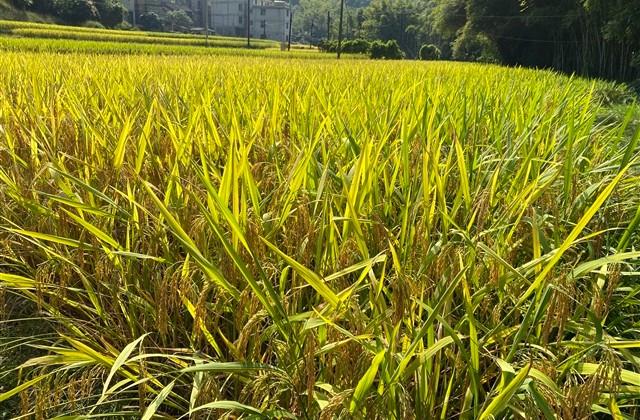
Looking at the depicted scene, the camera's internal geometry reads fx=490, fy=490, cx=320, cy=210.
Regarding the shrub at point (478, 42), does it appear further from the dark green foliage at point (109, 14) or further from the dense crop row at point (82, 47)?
the dark green foliage at point (109, 14)

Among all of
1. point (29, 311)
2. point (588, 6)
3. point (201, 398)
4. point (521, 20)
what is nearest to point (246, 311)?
point (201, 398)

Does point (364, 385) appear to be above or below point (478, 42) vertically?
below

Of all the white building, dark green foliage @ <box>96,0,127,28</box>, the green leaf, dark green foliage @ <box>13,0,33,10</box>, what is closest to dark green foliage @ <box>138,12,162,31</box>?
dark green foliage @ <box>96,0,127,28</box>

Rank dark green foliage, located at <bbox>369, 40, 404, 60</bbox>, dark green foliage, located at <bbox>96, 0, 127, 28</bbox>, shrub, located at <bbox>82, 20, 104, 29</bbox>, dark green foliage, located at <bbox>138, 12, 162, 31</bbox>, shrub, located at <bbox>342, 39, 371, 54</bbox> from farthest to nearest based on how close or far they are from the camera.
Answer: dark green foliage, located at <bbox>138, 12, 162, 31</bbox> < dark green foliage, located at <bbox>96, 0, 127, 28</bbox> < shrub, located at <bbox>82, 20, 104, 29</bbox> < shrub, located at <bbox>342, 39, 371, 54</bbox> < dark green foliage, located at <bbox>369, 40, 404, 60</bbox>

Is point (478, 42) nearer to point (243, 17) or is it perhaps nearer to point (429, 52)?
point (429, 52)

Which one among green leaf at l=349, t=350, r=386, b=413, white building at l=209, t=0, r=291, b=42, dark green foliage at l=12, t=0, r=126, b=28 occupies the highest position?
white building at l=209, t=0, r=291, b=42

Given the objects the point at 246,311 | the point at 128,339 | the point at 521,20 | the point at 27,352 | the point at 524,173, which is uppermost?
the point at 521,20

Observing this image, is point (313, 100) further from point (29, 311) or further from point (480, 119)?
point (29, 311)

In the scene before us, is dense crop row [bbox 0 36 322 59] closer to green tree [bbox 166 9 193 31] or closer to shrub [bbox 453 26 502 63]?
shrub [bbox 453 26 502 63]

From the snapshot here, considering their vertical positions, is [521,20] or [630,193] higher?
[521,20]

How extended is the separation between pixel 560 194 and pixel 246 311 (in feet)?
3.28

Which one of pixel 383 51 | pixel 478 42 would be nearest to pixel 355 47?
pixel 383 51

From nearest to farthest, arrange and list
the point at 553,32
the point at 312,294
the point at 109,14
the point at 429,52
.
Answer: the point at 312,294, the point at 553,32, the point at 429,52, the point at 109,14

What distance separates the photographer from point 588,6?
704 inches
